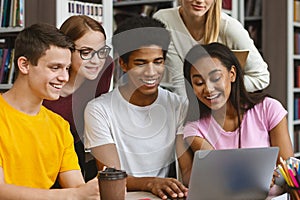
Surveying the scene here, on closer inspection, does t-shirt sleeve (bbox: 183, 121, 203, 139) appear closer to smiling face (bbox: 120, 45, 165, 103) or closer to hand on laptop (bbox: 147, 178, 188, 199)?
smiling face (bbox: 120, 45, 165, 103)

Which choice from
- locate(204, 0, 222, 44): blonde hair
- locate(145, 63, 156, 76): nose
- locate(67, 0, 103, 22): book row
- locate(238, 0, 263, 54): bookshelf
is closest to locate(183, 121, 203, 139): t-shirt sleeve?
locate(145, 63, 156, 76): nose

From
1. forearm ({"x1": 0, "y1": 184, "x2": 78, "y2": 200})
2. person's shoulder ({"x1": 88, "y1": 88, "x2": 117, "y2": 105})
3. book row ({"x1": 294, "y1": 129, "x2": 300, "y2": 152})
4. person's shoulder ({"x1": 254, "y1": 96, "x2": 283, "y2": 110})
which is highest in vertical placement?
person's shoulder ({"x1": 88, "y1": 88, "x2": 117, "y2": 105})

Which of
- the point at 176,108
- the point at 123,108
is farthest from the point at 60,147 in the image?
the point at 176,108

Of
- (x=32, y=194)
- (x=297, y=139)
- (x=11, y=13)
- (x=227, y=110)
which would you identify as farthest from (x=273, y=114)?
(x=297, y=139)

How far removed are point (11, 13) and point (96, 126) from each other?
1.85 metres

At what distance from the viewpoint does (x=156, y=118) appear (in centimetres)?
194

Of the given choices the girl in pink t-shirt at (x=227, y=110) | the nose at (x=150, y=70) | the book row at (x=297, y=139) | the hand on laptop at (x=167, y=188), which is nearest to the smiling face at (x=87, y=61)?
the nose at (x=150, y=70)

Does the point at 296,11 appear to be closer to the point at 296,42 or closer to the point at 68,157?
the point at 296,42

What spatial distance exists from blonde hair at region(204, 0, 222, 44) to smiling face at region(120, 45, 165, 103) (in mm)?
556

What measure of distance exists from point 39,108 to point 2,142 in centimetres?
16

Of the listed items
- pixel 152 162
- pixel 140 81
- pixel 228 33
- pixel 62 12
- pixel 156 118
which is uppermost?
pixel 62 12

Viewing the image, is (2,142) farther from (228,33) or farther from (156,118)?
(228,33)

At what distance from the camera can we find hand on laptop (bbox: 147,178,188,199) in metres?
1.55

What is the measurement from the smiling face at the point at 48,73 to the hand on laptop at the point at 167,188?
0.38 metres
